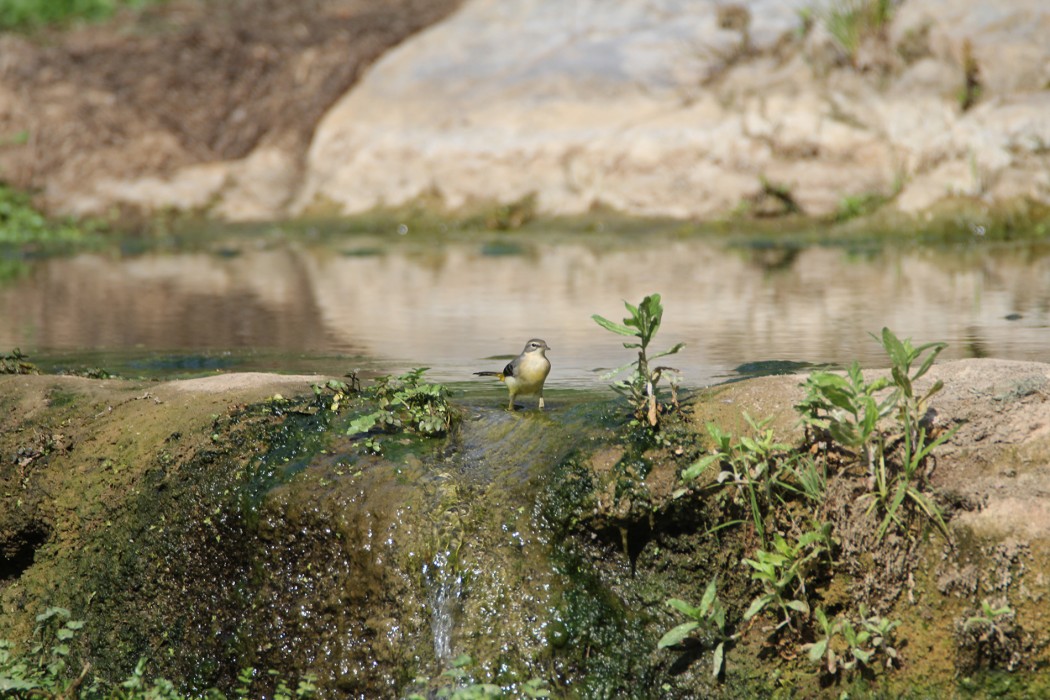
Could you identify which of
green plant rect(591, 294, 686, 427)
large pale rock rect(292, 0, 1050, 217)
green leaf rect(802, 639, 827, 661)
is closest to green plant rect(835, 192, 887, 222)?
large pale rock rect(292, 0, 1050, 217)

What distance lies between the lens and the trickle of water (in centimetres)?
396

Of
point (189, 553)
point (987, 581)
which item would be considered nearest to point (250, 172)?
point (189, 553)

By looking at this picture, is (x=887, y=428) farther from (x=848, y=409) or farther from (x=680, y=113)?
(x=680, y=113)

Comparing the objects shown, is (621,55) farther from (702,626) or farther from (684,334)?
(702,626)

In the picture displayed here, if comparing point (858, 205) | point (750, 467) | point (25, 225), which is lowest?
point (750, 467)

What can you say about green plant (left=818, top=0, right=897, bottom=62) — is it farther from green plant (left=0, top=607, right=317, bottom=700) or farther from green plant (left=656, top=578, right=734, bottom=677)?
green plant (left=0, top=607, right=317, bottom=700)

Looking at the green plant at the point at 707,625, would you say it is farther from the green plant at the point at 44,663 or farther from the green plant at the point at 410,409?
the green plant at the point at 44,663

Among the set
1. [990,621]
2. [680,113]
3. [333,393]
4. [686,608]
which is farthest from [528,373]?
[680,113]

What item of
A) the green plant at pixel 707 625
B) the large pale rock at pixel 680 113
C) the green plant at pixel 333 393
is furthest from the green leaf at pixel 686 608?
the large pale rock at pixel 680 113

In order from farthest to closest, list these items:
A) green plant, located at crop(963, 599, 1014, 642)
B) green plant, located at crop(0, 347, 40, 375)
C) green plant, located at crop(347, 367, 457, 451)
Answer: green plant, located at crop(0, 347, 40, 375)
green plant, located at crop(347, 367, 457, 451)
green plant, located at crop(963, 599, 1014, 642)

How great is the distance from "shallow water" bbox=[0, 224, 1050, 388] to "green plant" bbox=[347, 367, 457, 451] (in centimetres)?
127

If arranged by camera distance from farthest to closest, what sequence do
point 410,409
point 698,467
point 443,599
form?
point 410,409 < point 443,599 < point 698,467

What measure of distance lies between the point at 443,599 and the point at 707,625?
85 cm

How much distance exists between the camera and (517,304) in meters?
9.12
